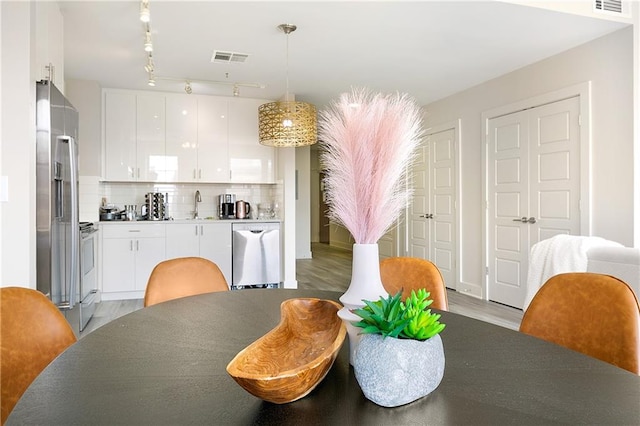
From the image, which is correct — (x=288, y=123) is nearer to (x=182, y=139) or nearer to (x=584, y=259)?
(x=182, y=139)

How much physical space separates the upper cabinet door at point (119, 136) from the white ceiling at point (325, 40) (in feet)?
0.83

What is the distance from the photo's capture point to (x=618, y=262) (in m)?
2.67

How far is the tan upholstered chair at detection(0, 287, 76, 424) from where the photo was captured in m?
1.04

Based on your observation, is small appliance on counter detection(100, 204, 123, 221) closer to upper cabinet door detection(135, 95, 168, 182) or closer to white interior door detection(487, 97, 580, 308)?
upper cabinet door detection(135, 95, 168, 182)

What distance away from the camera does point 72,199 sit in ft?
9.43

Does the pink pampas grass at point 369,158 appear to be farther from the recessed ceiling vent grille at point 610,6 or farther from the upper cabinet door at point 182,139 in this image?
the upper cabinet door at point 182,139

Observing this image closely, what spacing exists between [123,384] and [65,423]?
154 mm

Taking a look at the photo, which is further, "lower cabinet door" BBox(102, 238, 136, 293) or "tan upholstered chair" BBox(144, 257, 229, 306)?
"lower cabinet door" BBox(102, 238, 136, 293)

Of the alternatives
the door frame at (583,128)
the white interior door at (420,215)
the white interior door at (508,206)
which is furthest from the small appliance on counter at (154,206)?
the door frame at (583,128)

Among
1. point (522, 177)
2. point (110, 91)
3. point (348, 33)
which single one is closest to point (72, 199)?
point (348, 33)

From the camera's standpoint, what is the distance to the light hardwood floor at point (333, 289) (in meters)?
3.98

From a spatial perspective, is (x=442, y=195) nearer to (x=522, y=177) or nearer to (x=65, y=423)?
(x=522, y=177)

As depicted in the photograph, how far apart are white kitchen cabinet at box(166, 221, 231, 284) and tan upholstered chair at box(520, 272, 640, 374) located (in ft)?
14.3

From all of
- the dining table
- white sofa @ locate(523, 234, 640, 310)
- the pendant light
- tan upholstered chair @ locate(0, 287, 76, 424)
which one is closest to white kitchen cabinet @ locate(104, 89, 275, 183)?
the pendant light
